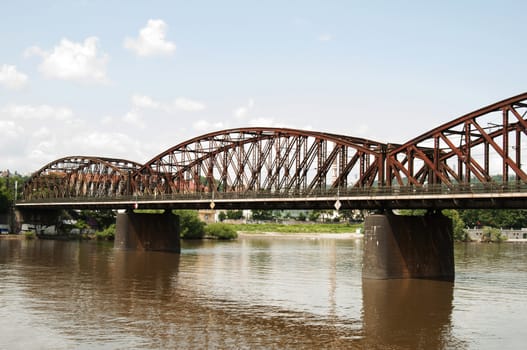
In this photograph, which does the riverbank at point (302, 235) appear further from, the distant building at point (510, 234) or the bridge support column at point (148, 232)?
the bridge support column at point (148, 232)

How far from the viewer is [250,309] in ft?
137

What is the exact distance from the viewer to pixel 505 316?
40.2 m

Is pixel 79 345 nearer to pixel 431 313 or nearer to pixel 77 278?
pixel 431 313

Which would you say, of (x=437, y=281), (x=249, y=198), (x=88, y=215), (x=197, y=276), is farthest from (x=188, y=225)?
(x=437, y=281)

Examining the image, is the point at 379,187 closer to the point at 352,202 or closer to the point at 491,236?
the point at 352,202

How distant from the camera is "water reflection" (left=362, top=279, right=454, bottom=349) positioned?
111 ft

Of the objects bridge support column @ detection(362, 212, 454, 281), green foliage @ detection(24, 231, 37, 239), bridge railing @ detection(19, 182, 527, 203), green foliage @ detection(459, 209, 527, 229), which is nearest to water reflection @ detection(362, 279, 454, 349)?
bridge support column @ detection(362, 212, 454, 281)

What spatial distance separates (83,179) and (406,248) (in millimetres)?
81120

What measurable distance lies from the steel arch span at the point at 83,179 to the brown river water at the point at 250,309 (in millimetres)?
42794

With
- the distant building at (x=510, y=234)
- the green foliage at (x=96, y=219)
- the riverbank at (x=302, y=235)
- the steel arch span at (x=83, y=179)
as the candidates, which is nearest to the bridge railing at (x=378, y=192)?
the steel arch span at (x=83, y=179)

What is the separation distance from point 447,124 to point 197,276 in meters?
25.0

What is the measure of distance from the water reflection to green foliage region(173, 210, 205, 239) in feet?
281

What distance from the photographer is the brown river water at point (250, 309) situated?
32.8 meters

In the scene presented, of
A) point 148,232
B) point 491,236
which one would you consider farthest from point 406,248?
point 491,236
